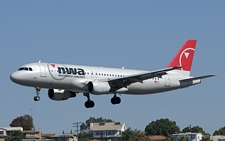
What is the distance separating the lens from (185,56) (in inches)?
3661

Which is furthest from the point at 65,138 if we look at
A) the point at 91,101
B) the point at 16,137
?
the point at 91,101

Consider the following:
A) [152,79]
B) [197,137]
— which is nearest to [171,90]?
[152,79]

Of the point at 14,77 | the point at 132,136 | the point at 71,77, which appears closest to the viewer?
the point at 14,77

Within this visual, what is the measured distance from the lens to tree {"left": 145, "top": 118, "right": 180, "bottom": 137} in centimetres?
19200

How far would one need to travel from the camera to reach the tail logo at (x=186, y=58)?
301 feet

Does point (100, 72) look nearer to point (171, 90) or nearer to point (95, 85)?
point (95, 85)

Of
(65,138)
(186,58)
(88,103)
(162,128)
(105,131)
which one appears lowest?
(88,103)

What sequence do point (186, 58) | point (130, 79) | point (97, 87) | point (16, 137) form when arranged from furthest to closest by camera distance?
point (16, 137) → point (186, 58) → point (130, 79) → point (97, 87)

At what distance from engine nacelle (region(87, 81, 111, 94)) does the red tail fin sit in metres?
14.5

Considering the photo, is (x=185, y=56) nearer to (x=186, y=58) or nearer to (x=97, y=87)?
(x=186, y=58)

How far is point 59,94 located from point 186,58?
19.9 metres

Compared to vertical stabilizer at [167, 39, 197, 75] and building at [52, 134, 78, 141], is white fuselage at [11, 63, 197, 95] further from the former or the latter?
building at [52, 134, 78, 141]

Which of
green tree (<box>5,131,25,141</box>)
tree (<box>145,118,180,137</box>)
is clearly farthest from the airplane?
tree (<box>145,118,180,137</box>)

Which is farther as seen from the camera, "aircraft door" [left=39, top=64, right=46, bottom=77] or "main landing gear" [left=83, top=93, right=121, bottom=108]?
"main landing gear" [left=83, top=93, right=121, bottom=108]
